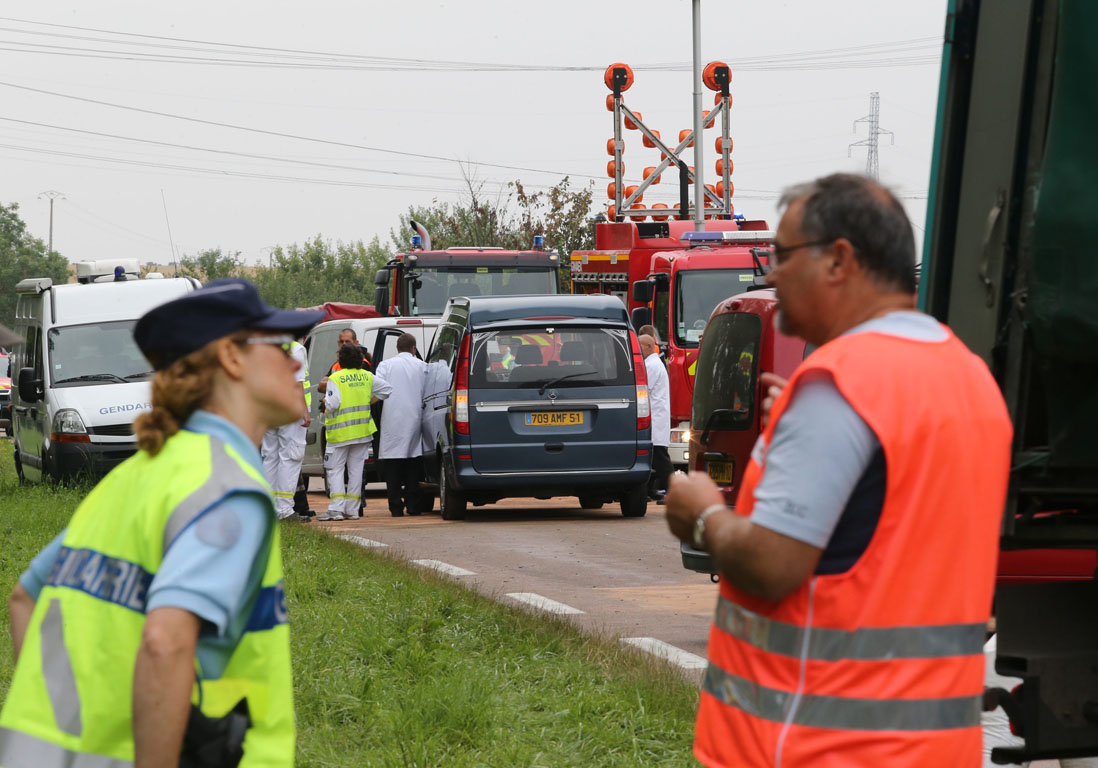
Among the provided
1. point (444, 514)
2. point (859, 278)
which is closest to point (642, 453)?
point (444, 514)

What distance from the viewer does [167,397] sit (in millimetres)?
2529

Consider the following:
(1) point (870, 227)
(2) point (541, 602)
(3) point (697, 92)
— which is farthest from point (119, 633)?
(3) point (697, 92)

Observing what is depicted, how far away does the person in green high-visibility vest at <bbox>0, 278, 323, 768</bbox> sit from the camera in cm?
234

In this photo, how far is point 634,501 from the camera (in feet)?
54.4

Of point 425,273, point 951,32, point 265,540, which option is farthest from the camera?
point 425,273

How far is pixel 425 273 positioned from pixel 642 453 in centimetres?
956

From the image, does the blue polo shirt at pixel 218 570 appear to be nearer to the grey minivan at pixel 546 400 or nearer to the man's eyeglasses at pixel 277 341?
the man's eyeglasses at pixel 277 341

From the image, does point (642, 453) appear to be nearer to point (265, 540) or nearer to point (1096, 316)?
point (1096, 316)

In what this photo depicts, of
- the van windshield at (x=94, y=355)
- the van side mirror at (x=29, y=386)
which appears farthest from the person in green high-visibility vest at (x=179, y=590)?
the van windshield at (x=94, y=355)

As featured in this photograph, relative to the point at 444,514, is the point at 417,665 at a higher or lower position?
higher

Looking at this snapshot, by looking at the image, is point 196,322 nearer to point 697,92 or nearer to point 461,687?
point 461,687

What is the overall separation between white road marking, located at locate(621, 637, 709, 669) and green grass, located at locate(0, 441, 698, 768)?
289 mm

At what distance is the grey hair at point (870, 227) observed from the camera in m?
2.74

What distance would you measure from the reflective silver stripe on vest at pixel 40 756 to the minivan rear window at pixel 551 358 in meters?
13.1
